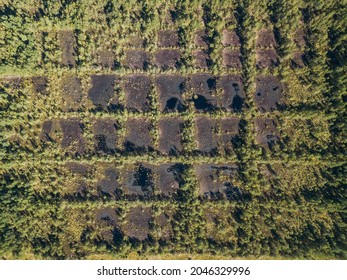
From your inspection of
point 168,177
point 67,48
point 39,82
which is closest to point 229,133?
point 168,177

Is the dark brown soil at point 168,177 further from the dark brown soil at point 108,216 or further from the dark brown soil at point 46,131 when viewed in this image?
the dark brown soil at point 46,131

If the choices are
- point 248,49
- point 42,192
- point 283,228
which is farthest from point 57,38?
point 283,228

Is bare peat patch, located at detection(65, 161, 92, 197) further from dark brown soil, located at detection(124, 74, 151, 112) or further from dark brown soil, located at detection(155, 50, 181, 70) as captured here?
dark brown soil, located at detection(155, 50, 181, 70)

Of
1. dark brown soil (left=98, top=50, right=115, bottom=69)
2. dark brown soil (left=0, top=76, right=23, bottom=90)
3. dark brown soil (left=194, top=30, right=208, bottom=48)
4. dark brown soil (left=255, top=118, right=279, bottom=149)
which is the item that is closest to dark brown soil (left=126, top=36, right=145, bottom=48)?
dark brown soil (left=98, top=50, right=115, bottom=69)

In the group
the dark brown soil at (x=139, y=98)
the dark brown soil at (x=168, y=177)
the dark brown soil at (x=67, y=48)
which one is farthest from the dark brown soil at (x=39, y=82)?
the dark brown soil at (x=168, y=177)

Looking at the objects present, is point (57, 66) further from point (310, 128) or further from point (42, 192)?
point (310, 128)

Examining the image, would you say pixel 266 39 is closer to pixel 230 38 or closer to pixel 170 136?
pixel 230 38

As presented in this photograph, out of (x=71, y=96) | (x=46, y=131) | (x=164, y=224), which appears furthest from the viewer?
(x=71, y=96)

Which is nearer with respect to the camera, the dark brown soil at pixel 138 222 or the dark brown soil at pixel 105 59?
the dark brown soil at pixel 138 222
